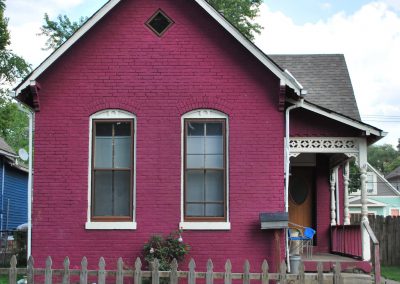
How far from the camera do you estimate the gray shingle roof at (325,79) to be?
15266mm

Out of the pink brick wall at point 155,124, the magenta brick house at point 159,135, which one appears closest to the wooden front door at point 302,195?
the magenta brick house at point 159,135

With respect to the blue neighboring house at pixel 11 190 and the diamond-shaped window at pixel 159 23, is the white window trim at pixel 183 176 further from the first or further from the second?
the blue neighboring house at pixel 11 190

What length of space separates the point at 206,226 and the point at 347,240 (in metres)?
4.26

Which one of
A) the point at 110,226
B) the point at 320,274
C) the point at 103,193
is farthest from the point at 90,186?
the point at 320,274

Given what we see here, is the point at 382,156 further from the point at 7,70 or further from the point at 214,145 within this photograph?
the point at 214,145

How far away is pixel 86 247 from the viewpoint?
1270 cm

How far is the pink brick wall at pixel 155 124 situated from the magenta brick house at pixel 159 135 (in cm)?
2

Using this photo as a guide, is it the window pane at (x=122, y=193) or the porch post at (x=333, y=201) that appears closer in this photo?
the window pane at (x=122, y=193)

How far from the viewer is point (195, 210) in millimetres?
12797

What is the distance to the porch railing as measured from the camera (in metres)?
14.1

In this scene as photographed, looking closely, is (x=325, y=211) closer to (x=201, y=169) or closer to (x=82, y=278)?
(x=201, y=169)

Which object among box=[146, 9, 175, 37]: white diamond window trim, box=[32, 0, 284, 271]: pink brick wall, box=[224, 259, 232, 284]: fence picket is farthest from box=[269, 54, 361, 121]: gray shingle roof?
box=[224, 259, 232, 284]: fence picket

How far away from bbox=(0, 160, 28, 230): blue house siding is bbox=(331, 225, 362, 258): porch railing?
17231 millimetres

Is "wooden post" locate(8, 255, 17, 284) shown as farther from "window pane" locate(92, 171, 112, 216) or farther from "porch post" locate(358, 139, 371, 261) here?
"porch post" locate(358, 139, 371, 261)
